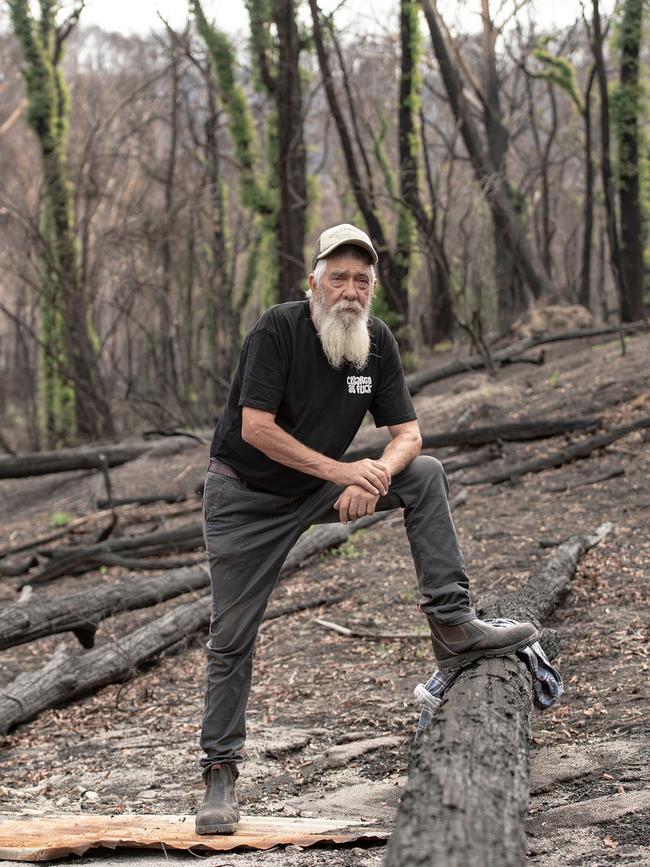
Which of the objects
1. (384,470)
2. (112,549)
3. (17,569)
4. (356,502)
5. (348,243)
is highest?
(348,243)

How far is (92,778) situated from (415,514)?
2.24 metres

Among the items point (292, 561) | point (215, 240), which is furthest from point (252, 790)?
point (215, 240)

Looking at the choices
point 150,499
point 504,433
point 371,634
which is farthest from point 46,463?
point 371,634

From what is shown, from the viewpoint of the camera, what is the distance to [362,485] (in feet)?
13.0

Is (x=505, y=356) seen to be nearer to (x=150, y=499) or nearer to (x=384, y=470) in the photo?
(x=150, y=499)

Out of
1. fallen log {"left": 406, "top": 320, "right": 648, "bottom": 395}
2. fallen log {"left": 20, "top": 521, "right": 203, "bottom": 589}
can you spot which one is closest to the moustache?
fallen log {"left": 20, "top": 521, "right": 203, "bottom": 589}

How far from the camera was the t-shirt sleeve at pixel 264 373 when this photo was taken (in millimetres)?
3986

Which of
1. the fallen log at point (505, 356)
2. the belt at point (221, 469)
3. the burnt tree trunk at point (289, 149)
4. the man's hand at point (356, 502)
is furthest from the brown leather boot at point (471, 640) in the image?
the burnt tree trunk at point (289, 149)

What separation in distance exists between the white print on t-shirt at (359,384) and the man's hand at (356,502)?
41 centimetres

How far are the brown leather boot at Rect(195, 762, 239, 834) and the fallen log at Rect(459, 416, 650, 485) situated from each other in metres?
6.56

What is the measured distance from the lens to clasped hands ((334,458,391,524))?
13.0 ft

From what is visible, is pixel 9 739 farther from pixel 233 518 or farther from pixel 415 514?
pixel 415 514

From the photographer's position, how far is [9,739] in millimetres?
5871

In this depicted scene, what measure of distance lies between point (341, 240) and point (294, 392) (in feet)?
2.05
